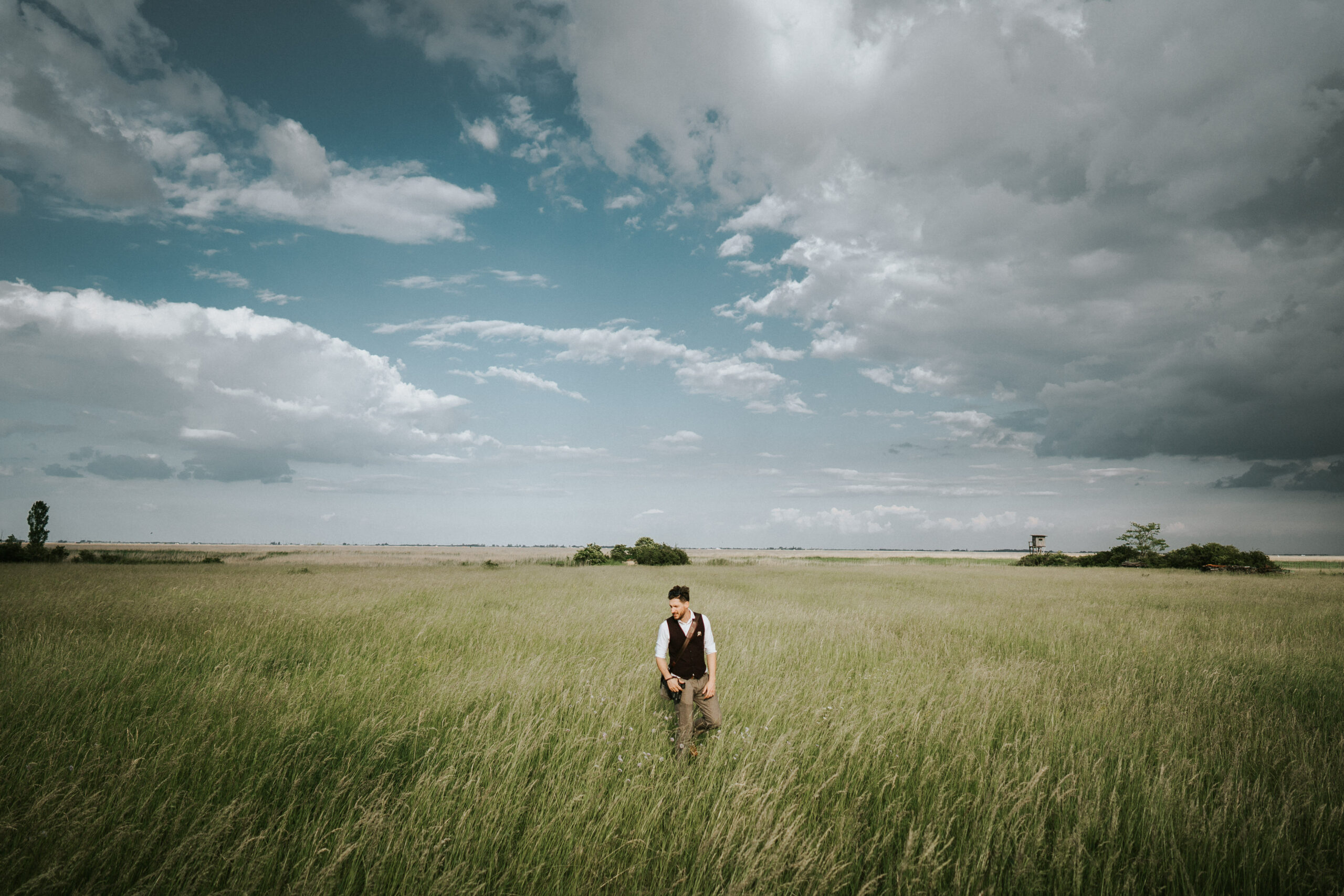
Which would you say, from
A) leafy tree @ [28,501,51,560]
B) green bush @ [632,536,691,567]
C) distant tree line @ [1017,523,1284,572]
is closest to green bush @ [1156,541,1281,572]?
distant tree line @ [1017,523,1284,572]

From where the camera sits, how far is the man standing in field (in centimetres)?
565

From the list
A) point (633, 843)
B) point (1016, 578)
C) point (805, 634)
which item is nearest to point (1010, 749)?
point (633, 843)

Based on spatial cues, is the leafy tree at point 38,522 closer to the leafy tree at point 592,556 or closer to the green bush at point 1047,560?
the leafy tree at point 592,556

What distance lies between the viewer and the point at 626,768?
5.14m

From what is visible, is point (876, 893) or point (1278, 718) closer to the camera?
point (876, 893)

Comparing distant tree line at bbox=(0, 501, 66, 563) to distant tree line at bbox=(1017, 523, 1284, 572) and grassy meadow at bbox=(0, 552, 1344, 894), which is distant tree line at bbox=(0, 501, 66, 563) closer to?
grassy meadow at bbox=(0, 552, 1344, 894)

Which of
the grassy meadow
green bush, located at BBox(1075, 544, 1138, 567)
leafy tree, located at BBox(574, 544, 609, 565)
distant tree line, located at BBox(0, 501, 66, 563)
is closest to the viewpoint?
the grassy meadow

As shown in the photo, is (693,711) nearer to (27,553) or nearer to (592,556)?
(592,556)

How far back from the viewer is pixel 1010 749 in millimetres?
6312

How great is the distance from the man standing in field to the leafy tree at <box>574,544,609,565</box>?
1821 inches

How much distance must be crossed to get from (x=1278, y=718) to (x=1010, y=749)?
4890mm

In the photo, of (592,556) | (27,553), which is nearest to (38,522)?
(27,553)

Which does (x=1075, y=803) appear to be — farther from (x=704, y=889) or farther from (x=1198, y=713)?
(x=1198, y=713)

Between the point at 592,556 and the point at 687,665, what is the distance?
47054 millimetres
